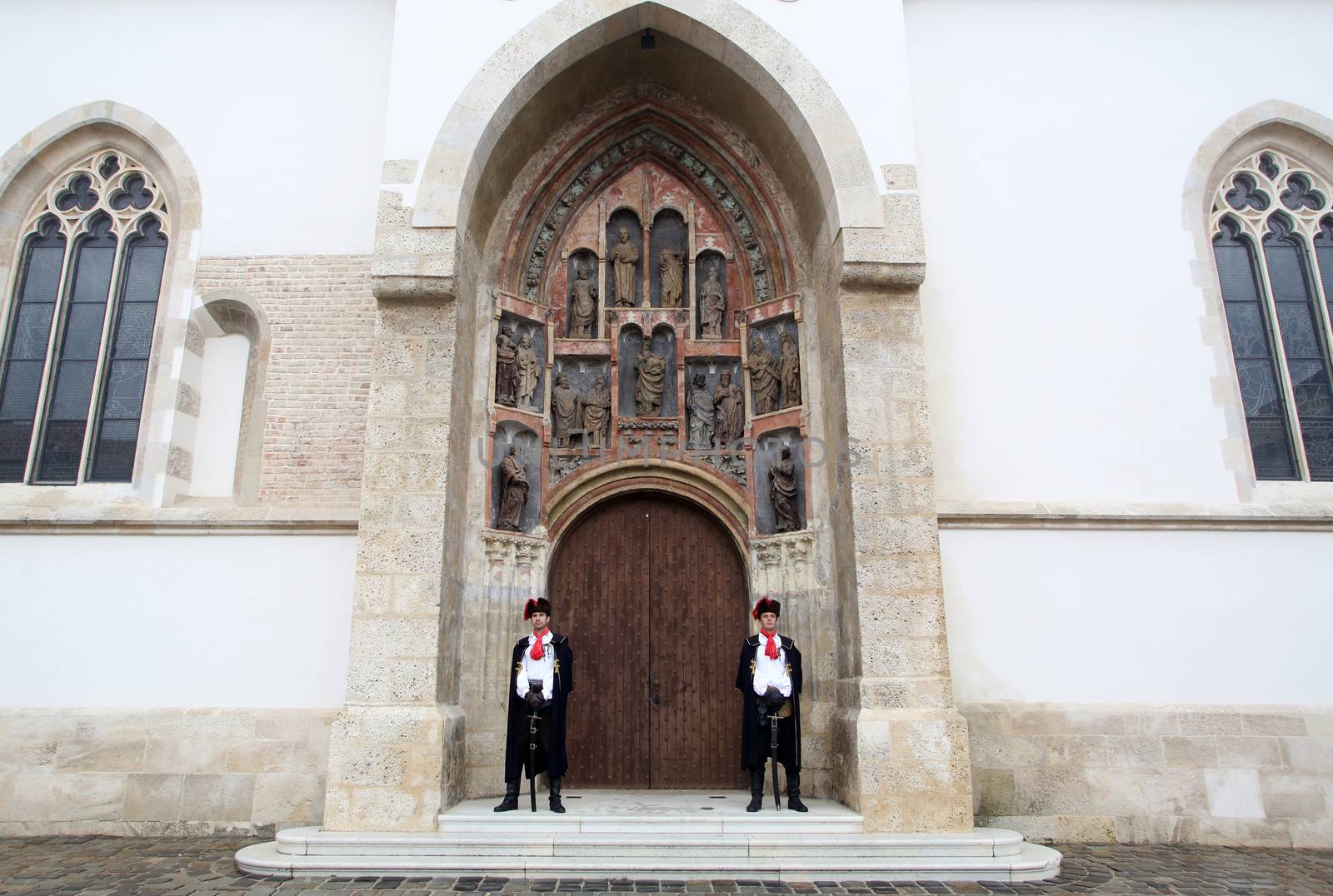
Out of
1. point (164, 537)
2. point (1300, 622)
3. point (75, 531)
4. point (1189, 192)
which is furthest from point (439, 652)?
point (1189, 192)

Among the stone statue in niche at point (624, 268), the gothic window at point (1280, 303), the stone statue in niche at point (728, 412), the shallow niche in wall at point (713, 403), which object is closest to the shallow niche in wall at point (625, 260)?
the stone statue in niche at point (624, 268)

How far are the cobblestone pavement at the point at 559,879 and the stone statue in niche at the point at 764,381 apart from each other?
4.35m

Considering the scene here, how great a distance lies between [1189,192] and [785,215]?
13.0 feet

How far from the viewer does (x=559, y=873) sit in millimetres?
6035

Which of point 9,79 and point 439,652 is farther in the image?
point 9,79

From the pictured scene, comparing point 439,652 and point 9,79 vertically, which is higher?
point 9,79

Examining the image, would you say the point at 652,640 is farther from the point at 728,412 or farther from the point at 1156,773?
the point at 1156,773

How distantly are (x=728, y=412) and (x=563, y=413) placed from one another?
159cm

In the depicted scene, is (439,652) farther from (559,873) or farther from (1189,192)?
(1189,192)

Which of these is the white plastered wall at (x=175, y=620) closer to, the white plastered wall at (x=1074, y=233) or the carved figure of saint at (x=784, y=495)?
the carved figure of saint at (x=784, y=495)

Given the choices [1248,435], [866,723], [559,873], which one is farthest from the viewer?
[1248,435]

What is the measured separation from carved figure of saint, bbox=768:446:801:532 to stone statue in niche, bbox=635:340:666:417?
4.37ft

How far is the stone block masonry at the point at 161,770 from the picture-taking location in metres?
7.66

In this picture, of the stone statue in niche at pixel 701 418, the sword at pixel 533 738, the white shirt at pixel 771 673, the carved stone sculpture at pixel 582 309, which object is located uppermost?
the carved stone sculpture at pixel 582 309
